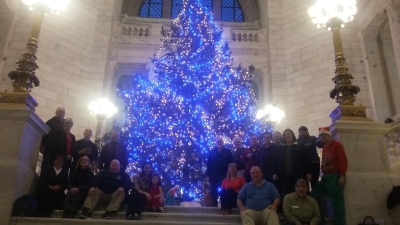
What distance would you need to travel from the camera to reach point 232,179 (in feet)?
22.8

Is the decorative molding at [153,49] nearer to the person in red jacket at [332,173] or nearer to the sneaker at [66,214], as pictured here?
the person in red jacket at [332,173]

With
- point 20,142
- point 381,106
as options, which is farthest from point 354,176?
point 381,106

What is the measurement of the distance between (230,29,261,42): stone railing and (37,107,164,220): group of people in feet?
35.8

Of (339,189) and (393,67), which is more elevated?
(393,67)

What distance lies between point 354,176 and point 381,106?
317 inches

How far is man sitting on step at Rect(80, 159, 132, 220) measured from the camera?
20.4ft

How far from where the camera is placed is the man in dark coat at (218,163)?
777 cm

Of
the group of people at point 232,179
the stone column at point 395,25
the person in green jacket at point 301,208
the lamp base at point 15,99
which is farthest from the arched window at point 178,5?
the person in green jacket at point 301,208

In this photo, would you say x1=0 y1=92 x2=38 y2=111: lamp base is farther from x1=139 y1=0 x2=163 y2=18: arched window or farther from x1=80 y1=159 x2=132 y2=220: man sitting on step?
x1=139 y1=0 x2=163 y2=18: arched window

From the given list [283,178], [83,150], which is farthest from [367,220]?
[83,150]

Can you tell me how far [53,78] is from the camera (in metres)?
14.7

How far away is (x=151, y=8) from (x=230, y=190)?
15.0 m

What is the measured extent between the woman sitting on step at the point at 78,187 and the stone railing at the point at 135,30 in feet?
37.1

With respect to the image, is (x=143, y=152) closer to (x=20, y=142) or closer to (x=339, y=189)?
(x=20, y=142)
